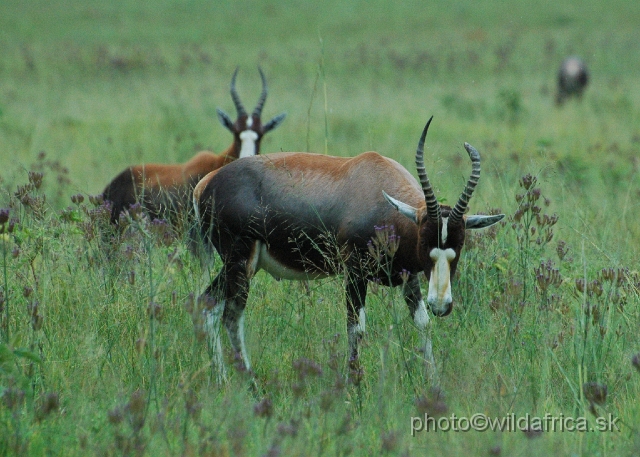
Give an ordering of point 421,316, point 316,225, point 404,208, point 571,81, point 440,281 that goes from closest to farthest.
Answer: point 440,281 → point 404,208 → point 421,316 → point 316,225 → point 571,81

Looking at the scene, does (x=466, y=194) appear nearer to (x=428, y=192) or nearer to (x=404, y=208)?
(x=428, y=192)

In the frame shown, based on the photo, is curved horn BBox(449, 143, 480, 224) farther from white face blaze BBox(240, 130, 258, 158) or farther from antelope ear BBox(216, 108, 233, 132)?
antelope ear BBox(216, 108, 233, 132)

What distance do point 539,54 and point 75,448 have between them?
2568 centimetres

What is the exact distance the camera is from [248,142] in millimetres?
9523

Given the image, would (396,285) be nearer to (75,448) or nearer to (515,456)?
(515,456)

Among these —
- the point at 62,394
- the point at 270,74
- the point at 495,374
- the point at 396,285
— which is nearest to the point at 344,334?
the point at 396,285

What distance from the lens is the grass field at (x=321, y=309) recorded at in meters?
3.73

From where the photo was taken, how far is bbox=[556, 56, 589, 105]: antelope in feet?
61.2

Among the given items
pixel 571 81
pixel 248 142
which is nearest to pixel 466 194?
pixel 248 142

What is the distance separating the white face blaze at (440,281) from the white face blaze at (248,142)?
473cm

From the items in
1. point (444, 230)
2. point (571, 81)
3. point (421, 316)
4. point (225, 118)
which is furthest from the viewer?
point (571, 81)

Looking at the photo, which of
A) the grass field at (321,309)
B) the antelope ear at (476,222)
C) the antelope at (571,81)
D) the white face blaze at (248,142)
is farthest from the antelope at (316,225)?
the antelope at (571,81)

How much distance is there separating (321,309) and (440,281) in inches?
43.4

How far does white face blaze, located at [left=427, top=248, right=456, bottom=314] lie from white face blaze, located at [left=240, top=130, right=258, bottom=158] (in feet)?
15.5
